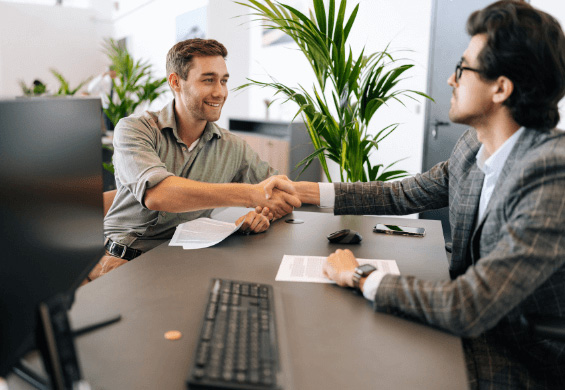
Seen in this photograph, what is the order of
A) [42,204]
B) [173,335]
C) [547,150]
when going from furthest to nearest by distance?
[547,150] → [173,335] → [42,204]

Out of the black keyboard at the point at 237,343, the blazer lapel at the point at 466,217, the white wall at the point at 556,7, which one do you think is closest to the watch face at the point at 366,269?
the black keyboard at the point at 237,343

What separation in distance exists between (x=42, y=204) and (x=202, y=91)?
4.30ft

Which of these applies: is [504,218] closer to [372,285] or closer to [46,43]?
[372,285]

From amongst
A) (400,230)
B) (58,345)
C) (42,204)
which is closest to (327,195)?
(400,230)

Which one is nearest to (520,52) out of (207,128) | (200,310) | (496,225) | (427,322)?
(496,225)

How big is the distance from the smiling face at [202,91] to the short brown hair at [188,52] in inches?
0.7

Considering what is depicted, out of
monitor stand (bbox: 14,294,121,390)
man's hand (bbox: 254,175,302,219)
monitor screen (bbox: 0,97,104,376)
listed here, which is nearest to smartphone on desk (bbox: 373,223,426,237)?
man's hand (bbox: 254,175,302,219)

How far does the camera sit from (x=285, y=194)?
1.87m

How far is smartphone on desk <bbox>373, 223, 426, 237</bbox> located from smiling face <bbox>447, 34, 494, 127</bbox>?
19.6 inches

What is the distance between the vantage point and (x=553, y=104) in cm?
118

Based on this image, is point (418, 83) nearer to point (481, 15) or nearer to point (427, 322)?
point (481, 15)

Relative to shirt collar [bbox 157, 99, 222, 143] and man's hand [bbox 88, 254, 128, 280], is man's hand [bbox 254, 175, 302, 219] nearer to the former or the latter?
shirt collar [bbox 157, 99, 222, 143]

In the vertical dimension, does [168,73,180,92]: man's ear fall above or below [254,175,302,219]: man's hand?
above

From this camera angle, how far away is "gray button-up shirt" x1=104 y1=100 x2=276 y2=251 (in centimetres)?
170
